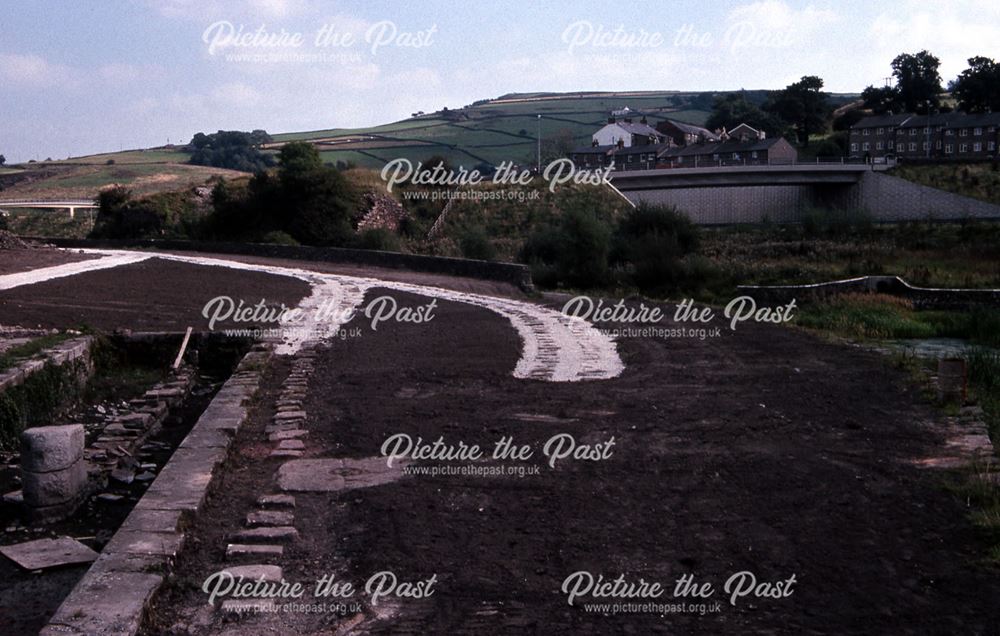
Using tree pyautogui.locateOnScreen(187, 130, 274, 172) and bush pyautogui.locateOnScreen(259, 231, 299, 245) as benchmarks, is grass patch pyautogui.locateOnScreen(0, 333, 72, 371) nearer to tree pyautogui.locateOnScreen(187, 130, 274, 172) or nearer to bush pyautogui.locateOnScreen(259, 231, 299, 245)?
bush pyautogui.locateOnScreen(259, 231, 299, 245)

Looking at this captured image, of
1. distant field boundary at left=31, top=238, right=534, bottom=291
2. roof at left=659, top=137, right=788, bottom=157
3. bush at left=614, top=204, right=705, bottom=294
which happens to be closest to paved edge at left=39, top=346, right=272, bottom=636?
distant field boundary at left=31, top=238, right=534, bottom=291

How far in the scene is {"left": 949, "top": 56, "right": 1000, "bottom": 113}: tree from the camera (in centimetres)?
9575

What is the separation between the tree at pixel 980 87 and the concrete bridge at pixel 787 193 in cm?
3680

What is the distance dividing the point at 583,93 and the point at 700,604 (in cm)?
19098

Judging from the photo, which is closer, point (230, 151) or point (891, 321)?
point (891, 321)

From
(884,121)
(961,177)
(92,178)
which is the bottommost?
(961,177)

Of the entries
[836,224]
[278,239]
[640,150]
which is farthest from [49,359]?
[640,150]

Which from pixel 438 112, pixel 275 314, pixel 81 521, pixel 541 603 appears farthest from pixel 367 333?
Answer: pixel 438 112

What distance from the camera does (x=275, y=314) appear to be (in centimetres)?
1811

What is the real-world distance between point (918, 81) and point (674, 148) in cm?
3077

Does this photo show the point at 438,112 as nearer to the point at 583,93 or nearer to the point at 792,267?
the point at 583,93

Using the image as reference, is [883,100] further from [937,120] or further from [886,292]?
[886,292]

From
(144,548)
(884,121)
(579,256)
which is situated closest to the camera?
(144,548)

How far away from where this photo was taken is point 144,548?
17.9ft
